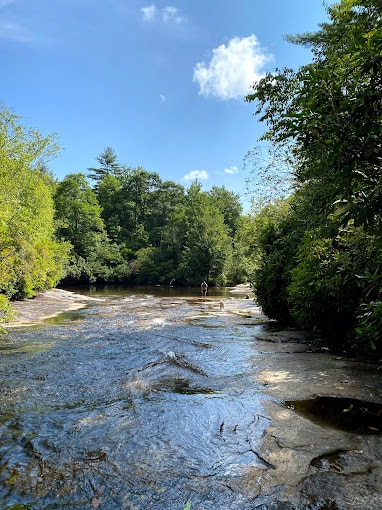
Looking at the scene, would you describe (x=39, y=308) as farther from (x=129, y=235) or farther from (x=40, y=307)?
(x=129, y=235)

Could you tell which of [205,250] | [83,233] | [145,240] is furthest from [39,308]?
[145,240]

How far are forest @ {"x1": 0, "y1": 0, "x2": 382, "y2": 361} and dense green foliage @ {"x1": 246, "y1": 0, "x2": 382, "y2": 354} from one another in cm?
2

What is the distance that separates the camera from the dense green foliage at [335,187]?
3.04 m

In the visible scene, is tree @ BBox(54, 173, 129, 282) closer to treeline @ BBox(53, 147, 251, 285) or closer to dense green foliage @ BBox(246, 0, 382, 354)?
treeline @ BBox(53, 147, 251, 285)

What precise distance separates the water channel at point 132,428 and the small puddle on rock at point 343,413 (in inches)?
25.4

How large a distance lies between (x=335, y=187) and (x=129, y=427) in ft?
13.7

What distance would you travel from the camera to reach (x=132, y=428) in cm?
506

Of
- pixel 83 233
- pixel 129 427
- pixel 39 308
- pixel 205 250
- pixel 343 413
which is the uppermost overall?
pixel 83 233

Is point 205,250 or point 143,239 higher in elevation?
point 143,239

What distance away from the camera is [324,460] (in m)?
3.94

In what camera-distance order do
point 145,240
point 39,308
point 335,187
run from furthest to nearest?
point 145,240 → point 39,308 → point 335,187

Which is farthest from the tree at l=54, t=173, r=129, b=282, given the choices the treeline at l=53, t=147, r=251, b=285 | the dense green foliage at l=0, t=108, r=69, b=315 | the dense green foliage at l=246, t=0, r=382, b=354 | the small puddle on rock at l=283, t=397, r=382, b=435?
the small puddle on rock at l=283, t=397, r=382, b=435

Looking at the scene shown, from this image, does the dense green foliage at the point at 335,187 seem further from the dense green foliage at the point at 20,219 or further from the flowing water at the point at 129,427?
the dense green foliage at the point at 20,219

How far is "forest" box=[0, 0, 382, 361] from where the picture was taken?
316cm
